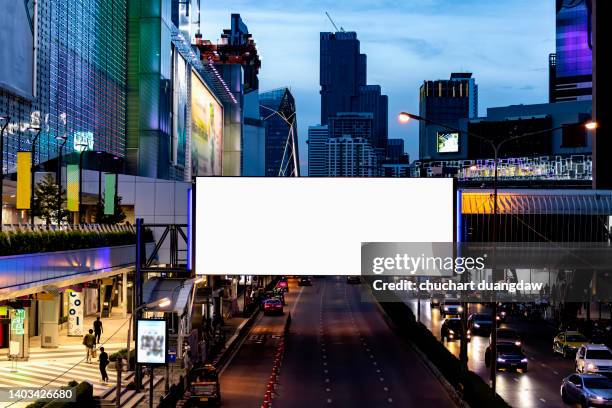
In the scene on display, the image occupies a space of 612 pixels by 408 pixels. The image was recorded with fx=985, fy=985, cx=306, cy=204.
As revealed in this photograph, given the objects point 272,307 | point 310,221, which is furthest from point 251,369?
point 272,307

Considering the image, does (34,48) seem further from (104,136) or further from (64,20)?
(104,136)

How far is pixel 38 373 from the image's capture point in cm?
3991

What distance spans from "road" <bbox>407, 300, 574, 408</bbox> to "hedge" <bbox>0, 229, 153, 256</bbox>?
18498 millimetres

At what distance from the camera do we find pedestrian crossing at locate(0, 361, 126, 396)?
36.9 metres

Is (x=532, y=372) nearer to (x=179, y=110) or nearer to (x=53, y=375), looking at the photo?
(x=53, y=375)

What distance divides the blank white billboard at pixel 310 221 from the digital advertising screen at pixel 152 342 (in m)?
4.13

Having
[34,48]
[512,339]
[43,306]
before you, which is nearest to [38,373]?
[43,306]

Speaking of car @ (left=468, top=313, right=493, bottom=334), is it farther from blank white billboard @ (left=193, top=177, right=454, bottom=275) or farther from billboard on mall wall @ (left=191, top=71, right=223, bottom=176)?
billboard on mall wall @ (left=191, top=71, right=223, bottom=176)

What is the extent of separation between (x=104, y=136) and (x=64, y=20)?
15.9 meters

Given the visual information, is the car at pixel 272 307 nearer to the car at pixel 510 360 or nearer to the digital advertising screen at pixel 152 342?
the car at pixel 510 360

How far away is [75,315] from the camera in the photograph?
184 feet

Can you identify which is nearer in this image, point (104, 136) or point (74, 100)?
point (74, 100)

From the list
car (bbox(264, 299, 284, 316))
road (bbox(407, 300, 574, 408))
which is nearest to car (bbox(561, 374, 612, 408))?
road (bbox(407, 300, 574, 408))

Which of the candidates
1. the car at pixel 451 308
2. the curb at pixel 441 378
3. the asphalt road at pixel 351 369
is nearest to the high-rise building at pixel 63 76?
the asphalt road at pixel 351 369
